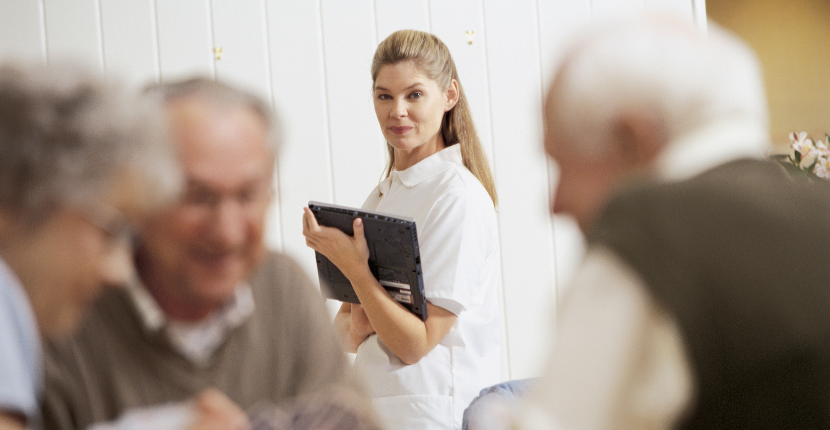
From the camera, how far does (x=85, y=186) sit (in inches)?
15.8

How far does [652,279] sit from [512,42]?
69.2 inches

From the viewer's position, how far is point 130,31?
2.02 meters

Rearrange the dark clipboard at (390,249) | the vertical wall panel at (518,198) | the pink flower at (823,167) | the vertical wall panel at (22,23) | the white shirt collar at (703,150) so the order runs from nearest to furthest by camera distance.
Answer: the white shirt collar at (703,150)
the dark clipboard at (390,249)
the pink flower at (823,167)
the vertical wall panel at (22,23)
the vertical wall panel at (518,198)

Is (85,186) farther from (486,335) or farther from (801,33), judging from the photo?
(801,33)

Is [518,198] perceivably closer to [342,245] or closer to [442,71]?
[442,71]

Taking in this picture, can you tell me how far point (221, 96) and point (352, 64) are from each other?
163 cm

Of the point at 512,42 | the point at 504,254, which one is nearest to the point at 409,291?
the point at 504,254

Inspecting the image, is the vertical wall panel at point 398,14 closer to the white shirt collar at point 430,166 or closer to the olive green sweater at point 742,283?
the white shirt collar at point 430,166

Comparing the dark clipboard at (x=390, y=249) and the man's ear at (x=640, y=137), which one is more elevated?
the man's ear at (x=640, y=137)

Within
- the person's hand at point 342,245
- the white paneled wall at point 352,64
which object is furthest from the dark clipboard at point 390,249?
the white paneled wall at point 352,64

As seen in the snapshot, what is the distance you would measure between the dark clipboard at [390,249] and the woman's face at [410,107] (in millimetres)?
437

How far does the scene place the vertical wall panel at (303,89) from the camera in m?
2.04

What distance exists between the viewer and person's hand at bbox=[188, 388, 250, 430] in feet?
1.55

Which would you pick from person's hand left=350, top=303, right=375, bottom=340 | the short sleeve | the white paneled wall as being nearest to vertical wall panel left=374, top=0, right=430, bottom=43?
the white paneled wall
